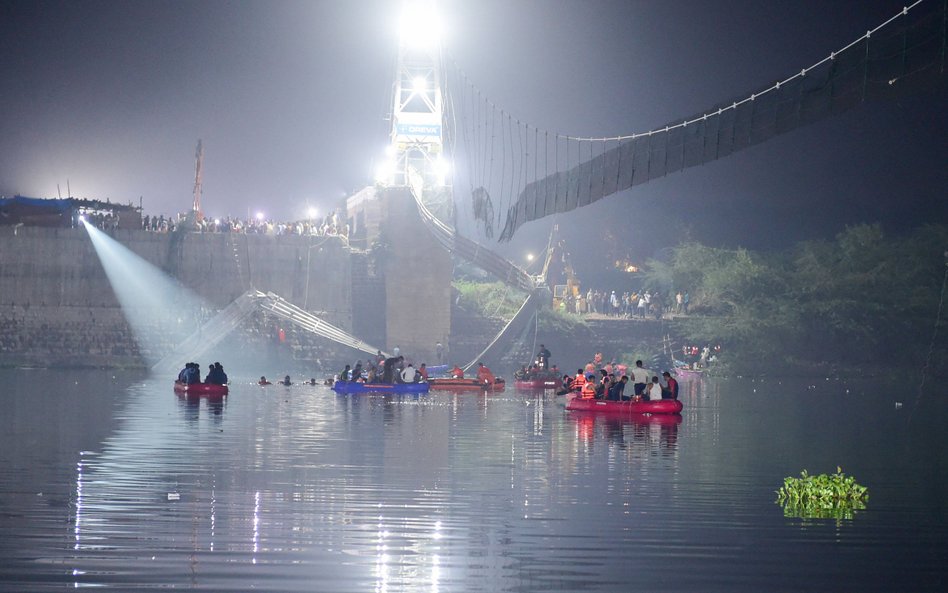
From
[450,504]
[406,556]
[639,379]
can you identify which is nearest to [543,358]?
[639,379]

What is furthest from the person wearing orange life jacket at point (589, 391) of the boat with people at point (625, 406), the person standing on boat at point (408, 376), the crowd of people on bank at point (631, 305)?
the crowd of people on bank at point (631, 305)

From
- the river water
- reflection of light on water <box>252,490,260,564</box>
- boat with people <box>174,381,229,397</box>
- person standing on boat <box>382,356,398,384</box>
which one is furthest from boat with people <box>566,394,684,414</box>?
reflection of light on water <box>252,490,260,564</box>

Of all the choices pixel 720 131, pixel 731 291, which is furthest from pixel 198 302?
pixel 720 131

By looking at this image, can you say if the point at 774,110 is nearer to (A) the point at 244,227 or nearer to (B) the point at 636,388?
(B) the point at 636,388

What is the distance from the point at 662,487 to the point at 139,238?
141 feet

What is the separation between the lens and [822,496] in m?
16.3

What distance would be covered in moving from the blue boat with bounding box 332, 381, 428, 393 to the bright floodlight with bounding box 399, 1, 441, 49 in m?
26.9

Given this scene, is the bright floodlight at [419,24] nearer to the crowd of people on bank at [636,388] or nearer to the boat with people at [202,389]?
the boat with people at [202,389]

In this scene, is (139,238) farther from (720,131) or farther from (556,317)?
(720,131)

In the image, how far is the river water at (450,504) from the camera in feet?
38.5

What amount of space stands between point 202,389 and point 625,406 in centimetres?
1311

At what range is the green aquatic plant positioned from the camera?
16047 mm

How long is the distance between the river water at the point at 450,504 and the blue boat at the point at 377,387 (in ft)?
30.2

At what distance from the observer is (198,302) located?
56906 mm
